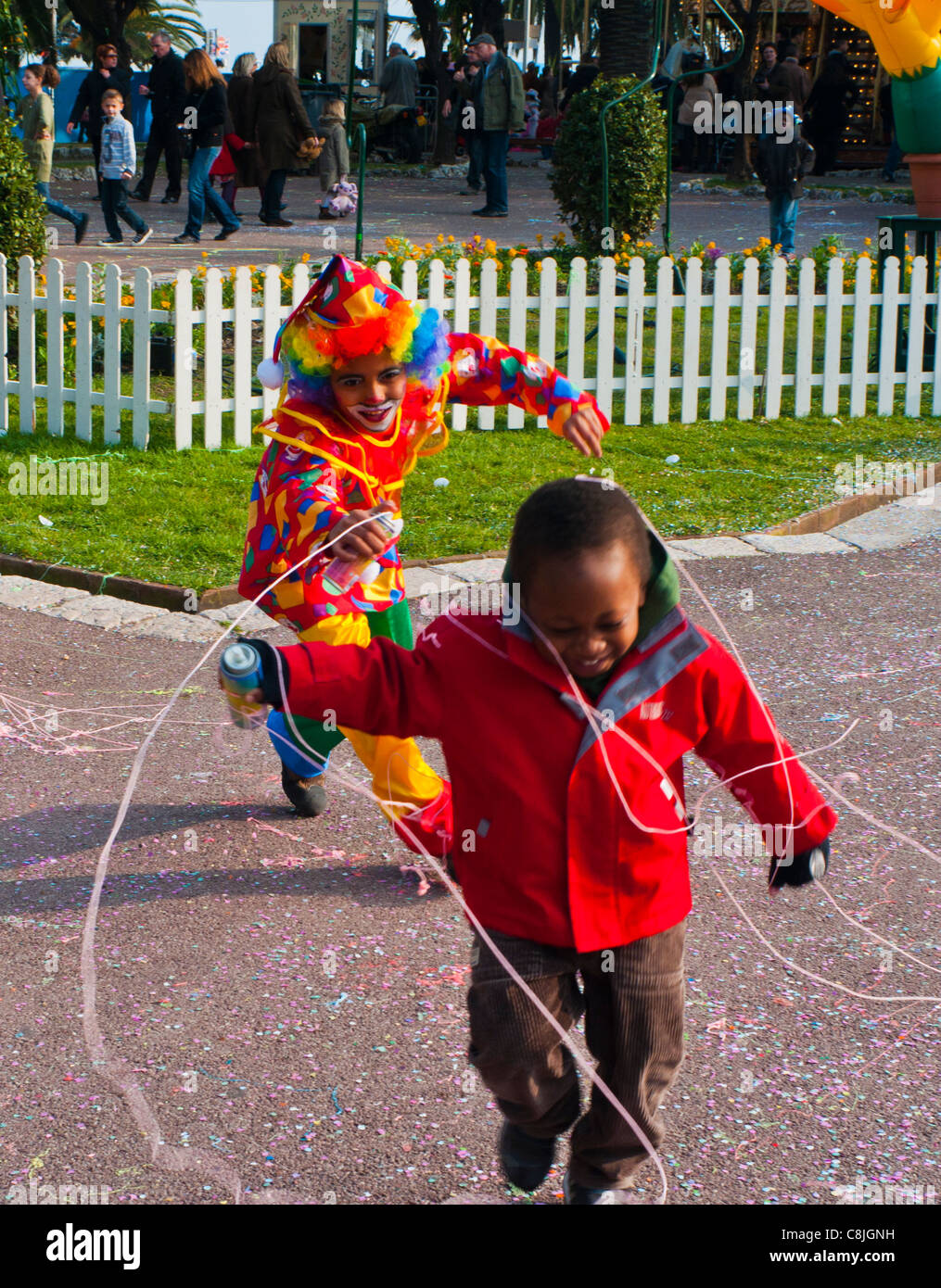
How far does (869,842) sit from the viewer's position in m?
4.27

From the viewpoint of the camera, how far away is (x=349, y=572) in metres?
3.80

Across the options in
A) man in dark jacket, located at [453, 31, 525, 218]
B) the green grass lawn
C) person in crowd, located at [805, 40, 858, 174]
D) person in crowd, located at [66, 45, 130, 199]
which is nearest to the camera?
the green grass lawn

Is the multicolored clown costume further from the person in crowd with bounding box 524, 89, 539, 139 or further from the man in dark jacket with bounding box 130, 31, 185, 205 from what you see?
the person in crowd with bounding box 524, 89, 539, 139

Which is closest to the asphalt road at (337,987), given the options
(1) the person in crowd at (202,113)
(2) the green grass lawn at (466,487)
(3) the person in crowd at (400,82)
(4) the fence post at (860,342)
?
(2) the green grass lawn at (466,487)

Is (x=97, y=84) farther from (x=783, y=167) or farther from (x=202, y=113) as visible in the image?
(x=783, y=167)

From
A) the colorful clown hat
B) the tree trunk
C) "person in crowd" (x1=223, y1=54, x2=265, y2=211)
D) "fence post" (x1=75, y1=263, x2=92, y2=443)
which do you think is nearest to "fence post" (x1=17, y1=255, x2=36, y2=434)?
"fence post" (x1=75, y1=263, x2=92, y2=443)

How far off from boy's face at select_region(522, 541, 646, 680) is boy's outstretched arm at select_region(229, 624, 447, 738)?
0.25 metres

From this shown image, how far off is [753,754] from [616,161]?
11.3 m

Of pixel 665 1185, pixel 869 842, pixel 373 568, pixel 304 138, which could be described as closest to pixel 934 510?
pixel 869 842

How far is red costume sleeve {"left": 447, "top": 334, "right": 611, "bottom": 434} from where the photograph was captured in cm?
418

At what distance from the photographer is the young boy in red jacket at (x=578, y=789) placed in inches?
94.2

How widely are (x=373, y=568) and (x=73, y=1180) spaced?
176 cm

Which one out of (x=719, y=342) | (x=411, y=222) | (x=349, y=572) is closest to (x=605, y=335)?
(x=719, y=342)

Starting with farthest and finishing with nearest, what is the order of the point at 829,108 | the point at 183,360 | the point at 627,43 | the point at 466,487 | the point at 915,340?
the point at 829,108 < the point at 627,43 < the point at 915,340 < the point at 183,360 < the point at 466,487
